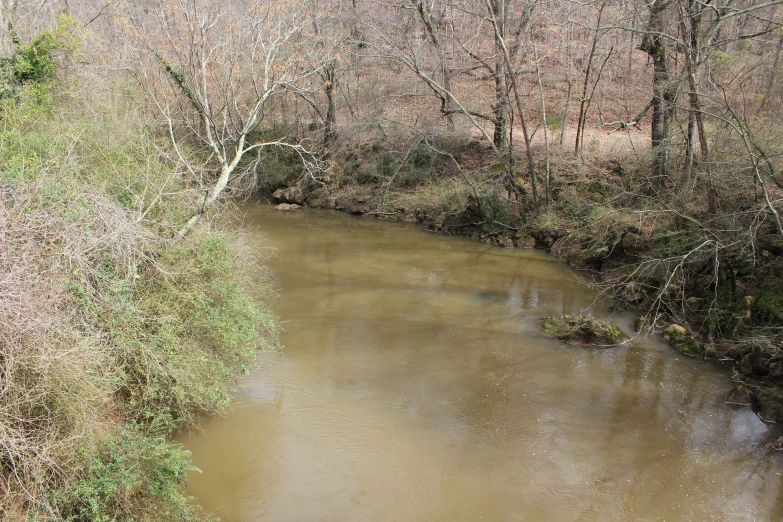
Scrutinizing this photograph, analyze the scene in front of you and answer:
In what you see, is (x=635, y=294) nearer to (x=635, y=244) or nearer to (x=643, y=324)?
(x=643, y=324)

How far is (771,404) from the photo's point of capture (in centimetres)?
912

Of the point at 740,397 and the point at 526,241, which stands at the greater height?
the point at 526,241

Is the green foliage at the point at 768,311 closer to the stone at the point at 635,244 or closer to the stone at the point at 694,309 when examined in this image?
the stone at the point at 694,309

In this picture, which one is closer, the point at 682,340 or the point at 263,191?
the point at 682,340

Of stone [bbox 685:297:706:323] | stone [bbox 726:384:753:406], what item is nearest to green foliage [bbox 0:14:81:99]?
stone [bbox 726:384:753:406]

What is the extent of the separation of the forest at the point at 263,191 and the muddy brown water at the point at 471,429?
913 millimetres

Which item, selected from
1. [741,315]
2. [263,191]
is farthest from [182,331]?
[263,191]

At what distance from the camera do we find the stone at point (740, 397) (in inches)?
377

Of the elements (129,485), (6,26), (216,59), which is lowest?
(129,485)

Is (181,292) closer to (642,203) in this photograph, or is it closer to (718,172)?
(718,172)

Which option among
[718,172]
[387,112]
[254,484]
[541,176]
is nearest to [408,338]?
[254,484]

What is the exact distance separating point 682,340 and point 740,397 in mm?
2106

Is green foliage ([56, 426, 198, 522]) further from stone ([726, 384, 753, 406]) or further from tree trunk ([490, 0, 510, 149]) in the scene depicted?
tree trunk ([490, 0, 510, 149])

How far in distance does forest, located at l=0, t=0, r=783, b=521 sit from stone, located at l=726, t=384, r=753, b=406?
13.2 inches
